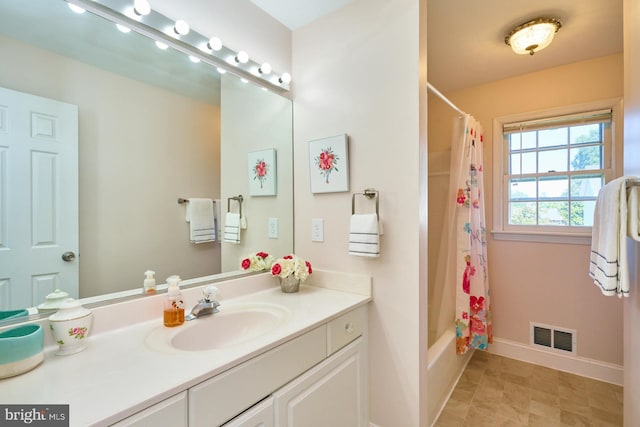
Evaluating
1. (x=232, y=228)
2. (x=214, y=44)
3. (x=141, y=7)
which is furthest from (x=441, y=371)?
(x=141, y=7)

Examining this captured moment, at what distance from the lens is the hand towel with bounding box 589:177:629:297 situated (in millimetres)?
1085

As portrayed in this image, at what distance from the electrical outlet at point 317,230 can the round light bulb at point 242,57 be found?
972 mm

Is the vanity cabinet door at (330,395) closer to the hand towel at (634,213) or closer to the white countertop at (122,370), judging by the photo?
the white countertop at (122,370)

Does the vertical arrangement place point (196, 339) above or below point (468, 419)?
above

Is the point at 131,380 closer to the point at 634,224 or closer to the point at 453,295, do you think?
the point at 634,224

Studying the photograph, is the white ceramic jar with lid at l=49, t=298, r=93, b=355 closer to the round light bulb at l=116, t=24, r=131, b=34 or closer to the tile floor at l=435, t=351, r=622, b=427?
the round light bulb at l=116, t=24, r=131, b=34

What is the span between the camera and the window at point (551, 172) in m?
2.16

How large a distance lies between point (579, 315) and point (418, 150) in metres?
2.08

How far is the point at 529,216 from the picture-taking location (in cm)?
240

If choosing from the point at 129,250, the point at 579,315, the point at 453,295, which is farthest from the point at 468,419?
the point at 129,250

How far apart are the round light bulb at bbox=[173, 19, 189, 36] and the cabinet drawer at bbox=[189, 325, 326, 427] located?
4.59 feet

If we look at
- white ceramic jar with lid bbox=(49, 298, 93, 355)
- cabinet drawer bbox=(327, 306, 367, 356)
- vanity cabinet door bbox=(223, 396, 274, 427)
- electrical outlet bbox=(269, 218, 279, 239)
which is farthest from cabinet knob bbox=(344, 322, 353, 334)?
white ceramic jar with lid bbox=(49, 298, 93, 355)

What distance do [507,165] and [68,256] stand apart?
3.04m

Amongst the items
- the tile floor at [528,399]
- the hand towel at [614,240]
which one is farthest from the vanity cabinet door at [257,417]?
the hand towel at [614,240]
